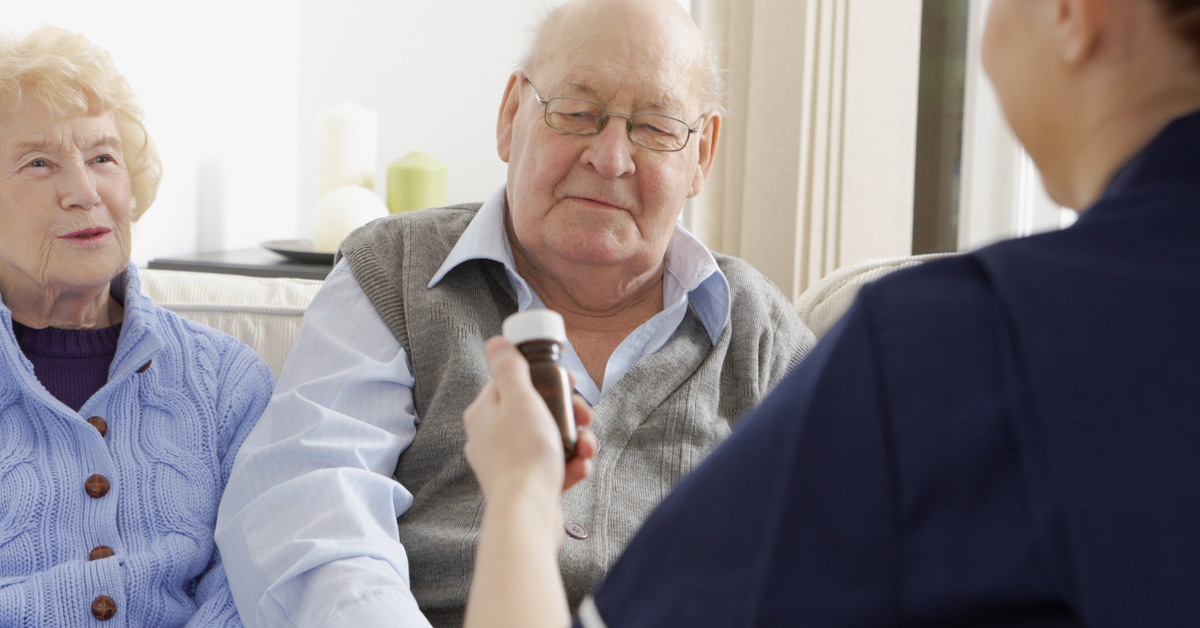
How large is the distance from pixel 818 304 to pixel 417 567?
0.90 metres

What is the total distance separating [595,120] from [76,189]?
0.73 metres

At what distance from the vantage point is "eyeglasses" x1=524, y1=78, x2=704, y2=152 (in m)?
1.47

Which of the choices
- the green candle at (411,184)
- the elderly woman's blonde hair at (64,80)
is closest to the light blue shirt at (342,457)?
the elderly woman's blonde hair at (64,80)

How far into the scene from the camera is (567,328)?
5.01 ft

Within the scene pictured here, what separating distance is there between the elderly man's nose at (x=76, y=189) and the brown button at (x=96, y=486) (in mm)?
374

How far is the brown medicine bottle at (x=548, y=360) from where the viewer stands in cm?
78

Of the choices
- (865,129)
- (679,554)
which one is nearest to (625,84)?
(679,554)

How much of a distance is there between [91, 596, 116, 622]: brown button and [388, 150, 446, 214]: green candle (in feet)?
4.80

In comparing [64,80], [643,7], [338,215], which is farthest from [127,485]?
[338,215]

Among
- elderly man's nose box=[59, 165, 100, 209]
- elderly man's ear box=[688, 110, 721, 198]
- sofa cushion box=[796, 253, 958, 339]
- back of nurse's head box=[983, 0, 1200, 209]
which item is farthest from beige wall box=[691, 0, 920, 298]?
back of nurse's head box=[983, 0, 1200, 209]

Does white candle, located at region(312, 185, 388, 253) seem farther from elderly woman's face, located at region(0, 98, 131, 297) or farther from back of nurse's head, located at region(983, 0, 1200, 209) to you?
back of nurse's head, located at region(983, 0, 1200, 209)

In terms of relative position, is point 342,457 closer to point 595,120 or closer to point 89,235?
point 89,235

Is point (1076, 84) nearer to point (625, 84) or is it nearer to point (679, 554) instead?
point (679, 554)

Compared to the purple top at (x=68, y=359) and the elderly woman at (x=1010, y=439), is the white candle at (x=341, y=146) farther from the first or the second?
the elderly woman at (x=1010, y=439)
